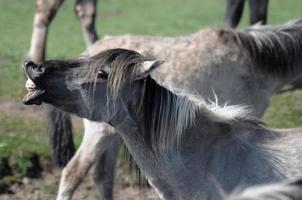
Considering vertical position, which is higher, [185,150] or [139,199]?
[185,150]

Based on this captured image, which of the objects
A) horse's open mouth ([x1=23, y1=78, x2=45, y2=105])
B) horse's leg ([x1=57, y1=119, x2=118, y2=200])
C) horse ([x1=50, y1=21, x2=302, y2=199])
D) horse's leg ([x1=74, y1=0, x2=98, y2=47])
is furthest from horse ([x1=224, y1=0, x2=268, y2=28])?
horse's open mouth ([x1=23, y1=78, x2=45, y2=105])

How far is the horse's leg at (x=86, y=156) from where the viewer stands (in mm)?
6965

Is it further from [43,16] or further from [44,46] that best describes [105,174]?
[43,16]

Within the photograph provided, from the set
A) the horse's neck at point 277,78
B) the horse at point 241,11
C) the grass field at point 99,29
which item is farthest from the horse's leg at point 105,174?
the horse at point 241,11

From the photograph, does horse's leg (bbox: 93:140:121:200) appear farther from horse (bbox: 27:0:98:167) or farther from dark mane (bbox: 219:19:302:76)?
dark mane (bbox: 219:19:302:76)

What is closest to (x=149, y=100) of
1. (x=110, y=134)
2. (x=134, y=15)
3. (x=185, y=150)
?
(x=185, y=150)

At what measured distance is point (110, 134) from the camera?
693cm

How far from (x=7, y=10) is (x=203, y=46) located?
8.85m

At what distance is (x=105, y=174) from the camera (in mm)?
7523

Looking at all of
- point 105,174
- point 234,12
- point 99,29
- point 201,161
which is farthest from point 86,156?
point 99,29

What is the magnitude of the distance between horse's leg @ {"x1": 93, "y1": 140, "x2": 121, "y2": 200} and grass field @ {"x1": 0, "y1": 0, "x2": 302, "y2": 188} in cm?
102

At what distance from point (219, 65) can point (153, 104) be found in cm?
249

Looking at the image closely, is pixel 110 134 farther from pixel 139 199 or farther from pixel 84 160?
pixel 139 199

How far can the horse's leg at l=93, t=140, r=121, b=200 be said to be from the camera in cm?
747
